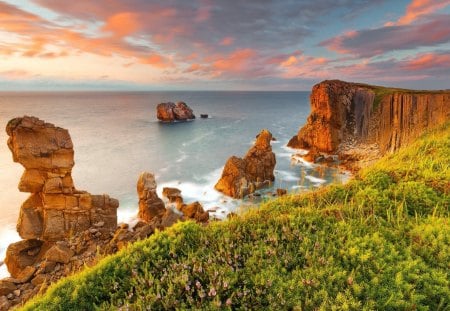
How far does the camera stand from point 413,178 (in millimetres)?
6555

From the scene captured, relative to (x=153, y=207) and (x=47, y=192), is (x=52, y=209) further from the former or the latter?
(x=153, y=207)

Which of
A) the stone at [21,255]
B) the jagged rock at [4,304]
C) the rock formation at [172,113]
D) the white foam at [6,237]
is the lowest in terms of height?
the white foam at [6,237]

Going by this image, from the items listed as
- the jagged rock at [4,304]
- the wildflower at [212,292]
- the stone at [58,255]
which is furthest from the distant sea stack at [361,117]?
the jagged rock at [4,304]

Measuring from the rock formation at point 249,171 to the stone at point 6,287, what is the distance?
18.6m

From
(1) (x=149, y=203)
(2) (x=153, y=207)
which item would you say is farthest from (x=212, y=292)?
(1) (x=149, y=203)

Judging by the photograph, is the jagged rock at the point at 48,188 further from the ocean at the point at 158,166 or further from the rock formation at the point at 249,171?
the rock formation at the point at 249,171

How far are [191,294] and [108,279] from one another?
1.34 metres

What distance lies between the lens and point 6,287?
12.7 metres

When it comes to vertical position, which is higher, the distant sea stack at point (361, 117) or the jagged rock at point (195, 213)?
the distant sea stack at point (361, 117)

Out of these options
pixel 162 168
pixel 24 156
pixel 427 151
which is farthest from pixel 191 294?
pixel 162 168

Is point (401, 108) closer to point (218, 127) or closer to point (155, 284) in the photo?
point (155, 284)

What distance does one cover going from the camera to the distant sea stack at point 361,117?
36688mm

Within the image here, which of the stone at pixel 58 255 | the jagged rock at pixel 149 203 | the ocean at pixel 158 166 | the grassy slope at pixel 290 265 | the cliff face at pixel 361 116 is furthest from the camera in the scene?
the cliff face at pixel 361 116

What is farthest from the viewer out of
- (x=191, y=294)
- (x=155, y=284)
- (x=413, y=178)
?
(x=413, y=178)
